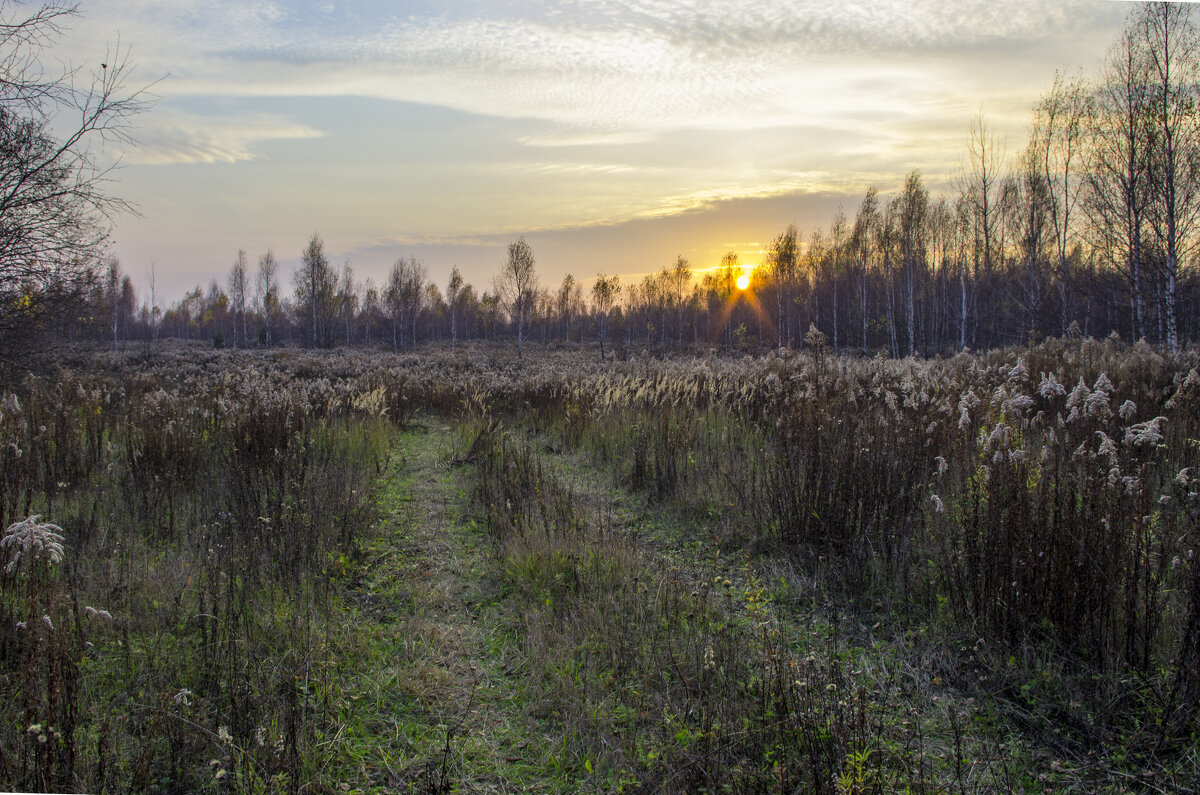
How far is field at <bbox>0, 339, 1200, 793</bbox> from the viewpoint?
2.28m

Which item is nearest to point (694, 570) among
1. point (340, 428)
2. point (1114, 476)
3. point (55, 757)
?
point (1114, 476)

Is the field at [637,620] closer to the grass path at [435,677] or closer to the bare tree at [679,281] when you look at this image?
the grass path at [435,677]

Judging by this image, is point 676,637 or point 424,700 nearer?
point 424,700

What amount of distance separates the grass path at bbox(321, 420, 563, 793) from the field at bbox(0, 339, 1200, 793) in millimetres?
17

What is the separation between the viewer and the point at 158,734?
231cm

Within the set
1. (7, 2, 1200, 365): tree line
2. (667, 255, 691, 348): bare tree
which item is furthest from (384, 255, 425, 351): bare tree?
(667, 255, 691, 348): bare tree

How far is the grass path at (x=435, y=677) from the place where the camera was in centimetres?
243

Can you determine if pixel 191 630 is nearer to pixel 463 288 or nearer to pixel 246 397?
pixel 246 397

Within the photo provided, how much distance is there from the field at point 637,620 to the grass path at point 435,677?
0.7 inches

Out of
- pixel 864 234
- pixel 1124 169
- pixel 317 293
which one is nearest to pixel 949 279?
pixel 864 234

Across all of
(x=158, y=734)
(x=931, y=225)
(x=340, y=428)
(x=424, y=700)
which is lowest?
(x=424, y=700)

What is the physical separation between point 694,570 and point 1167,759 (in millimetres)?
2665

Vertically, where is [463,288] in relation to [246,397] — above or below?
above

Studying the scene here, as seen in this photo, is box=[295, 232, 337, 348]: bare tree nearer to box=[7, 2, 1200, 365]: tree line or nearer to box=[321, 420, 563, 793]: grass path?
box=[7, 2, 1200, 365]: tree line
